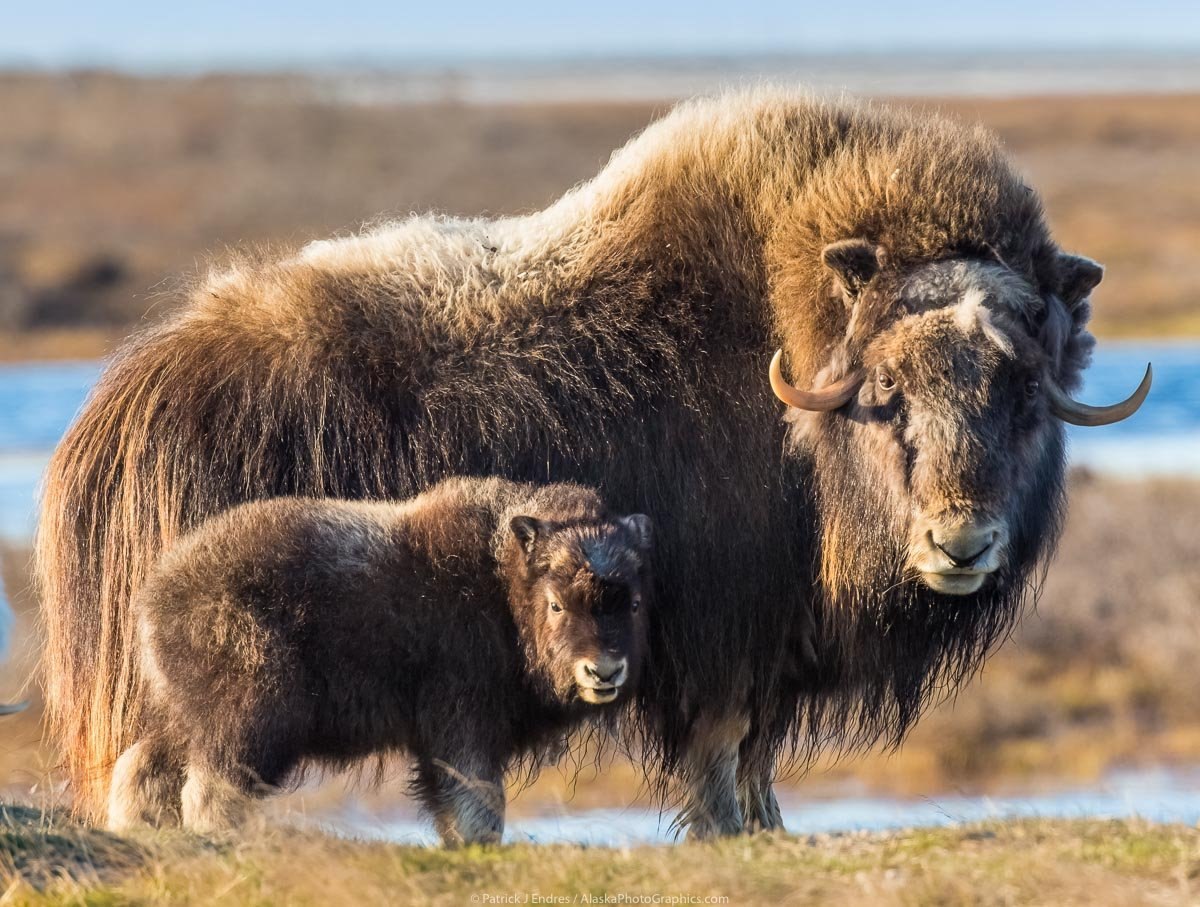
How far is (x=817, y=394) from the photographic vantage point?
4.25 meters

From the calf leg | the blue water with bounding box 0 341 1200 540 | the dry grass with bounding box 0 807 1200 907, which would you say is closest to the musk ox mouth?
the dry grass with bounding box 0 807 1200 907

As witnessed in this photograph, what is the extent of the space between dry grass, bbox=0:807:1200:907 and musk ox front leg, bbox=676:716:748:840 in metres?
0.61

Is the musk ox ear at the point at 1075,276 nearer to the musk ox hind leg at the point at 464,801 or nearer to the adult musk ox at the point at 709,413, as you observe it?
the adult musk ox at the point at 709,413

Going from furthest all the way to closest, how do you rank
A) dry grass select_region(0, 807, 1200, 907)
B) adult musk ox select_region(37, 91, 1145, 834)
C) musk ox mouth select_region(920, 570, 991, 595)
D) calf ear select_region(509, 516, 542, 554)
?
adult musk ox select_region(37, 91, 1145, 834), musk ox mouth select_region(920, 570, 991, 595), calf ear select_region(509, 516, 542, 554), dry grass select_region(0, 807, 1200, 907)

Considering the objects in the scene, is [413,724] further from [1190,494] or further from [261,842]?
[1190,494]

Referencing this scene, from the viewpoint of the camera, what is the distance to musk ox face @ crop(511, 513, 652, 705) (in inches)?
151

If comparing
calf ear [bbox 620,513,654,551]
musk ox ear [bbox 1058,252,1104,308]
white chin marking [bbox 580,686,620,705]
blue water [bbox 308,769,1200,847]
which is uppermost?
musk ox ear [bbox 1058,252,1104,308]

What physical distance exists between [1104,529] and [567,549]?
8788 mm

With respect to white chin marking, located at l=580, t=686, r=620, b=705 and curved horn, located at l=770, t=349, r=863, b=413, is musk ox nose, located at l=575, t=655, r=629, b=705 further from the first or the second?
curved horn, located at l=770, t=349, r=863, b=413

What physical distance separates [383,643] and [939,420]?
4.15 ft

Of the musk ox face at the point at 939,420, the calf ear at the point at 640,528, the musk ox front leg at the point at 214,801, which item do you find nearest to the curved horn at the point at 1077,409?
the musk ox face at the point at 939,420

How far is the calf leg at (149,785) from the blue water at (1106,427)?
324 inches

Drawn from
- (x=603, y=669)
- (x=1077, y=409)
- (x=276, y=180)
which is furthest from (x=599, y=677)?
(x=276, y=180)

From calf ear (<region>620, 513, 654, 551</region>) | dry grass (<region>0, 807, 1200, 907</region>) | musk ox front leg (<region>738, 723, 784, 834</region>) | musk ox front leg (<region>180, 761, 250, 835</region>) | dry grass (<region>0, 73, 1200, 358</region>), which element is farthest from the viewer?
dry grass (<region>0, 73, 1200, 358</region>)
